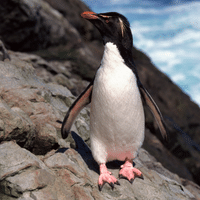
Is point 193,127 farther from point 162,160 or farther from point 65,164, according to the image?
point 65,164

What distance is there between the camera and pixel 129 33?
268cm

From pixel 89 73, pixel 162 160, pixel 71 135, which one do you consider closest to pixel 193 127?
pixel 162 160

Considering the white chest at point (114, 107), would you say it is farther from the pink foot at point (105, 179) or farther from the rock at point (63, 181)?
the rock at point (63, 181)

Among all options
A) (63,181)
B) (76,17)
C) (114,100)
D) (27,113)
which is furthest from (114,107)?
(76,17)

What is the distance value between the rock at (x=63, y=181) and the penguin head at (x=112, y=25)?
1.54 m

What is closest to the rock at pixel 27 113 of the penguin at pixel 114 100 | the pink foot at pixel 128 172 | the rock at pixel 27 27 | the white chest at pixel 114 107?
the penguin at pixel 114 100

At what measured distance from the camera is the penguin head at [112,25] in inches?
102

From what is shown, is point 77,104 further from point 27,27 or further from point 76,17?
point 76,17

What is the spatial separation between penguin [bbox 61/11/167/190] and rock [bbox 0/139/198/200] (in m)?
0.15

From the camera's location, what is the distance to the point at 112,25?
2588 millimetres

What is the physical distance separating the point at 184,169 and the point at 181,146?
110cm

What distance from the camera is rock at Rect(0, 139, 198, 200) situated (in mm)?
1946

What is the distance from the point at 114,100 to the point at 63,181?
1.06 m

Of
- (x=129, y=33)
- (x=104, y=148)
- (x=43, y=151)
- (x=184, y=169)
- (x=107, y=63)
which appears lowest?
(x=184, y=169)
